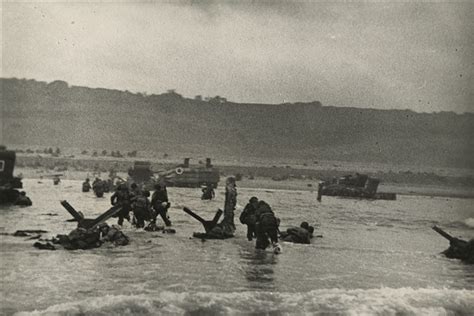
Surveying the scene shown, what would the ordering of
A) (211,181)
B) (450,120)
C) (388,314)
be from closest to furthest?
(388,314) < (450,120) < (211,181)

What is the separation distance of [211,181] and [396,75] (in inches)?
255

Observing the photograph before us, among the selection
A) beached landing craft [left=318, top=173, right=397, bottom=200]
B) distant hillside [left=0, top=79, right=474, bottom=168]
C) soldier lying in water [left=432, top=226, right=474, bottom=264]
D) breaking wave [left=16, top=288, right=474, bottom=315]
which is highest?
distant hillside [left=0, top=79, right=474, bottom=168]

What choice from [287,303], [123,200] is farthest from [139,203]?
[287,303]

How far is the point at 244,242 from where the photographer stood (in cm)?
1124

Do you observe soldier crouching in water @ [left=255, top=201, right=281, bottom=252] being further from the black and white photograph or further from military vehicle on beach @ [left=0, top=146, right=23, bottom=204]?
military vehicle on beach @ [left=0, top=146, right=23, bottom=204]

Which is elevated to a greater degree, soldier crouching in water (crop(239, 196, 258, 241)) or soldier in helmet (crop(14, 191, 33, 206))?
soldier crouching in water (crop(239, 196, 258, 241))

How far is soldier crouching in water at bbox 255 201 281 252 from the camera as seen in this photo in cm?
990

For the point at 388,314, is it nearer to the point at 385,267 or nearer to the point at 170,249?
the point at 385,267

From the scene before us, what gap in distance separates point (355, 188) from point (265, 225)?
8.94 m

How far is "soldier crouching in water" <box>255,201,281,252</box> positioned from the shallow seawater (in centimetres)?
28

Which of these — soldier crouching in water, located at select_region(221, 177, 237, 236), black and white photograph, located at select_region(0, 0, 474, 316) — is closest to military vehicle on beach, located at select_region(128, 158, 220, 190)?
black and white photograph, located at select_region(0, 0, 474, 316)

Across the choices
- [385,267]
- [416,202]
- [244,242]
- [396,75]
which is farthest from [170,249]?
[416,202]

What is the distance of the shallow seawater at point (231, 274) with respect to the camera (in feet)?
23.9

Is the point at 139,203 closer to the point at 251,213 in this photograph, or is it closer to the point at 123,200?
the point at 123,200
